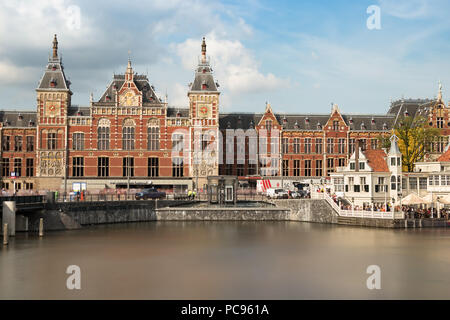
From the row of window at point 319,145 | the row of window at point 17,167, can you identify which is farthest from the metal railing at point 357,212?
the row of window at point 17,167

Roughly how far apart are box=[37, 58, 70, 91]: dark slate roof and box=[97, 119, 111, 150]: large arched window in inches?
315

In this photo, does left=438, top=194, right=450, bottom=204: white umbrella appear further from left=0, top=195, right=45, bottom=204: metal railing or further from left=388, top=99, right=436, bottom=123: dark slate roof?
left=0, top=195, right=45, bottom=204: metal railing

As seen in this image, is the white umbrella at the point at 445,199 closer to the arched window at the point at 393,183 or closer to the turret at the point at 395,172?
the turret at the point at 395,172

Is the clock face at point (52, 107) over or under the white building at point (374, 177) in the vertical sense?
over

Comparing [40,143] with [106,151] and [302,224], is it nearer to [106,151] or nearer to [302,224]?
[106,151]

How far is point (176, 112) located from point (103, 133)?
40.2ft

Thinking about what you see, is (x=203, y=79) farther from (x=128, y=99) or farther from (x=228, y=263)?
(x=228, y=263)

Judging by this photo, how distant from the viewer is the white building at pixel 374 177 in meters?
59.9

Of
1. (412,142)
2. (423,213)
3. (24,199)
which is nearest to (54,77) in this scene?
Answer: (24,199)

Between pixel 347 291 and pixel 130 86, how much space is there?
6255 centimetres

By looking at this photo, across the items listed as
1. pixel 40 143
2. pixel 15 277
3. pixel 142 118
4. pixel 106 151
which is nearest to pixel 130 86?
pixel 142 118

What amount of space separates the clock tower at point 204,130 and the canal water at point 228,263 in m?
32.3

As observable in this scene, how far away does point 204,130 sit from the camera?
273 ft

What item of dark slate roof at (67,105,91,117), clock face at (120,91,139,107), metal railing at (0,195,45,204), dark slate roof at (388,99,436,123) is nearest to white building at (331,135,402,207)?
dark slate roof at (388,99,436,123)
